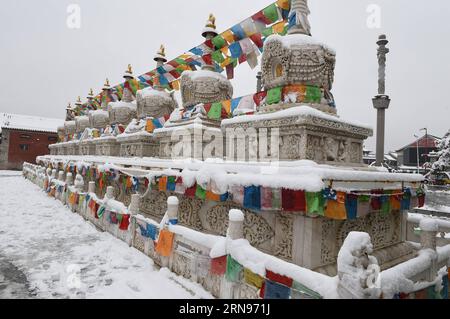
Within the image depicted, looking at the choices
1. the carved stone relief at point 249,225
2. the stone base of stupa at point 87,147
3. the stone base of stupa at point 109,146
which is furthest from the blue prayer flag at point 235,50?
the stone base of stupa at point 87,147

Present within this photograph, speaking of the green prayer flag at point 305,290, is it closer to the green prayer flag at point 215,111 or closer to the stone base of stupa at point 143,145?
the green prayer flag at point 215,111

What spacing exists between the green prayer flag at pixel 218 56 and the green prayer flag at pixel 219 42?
0.20m

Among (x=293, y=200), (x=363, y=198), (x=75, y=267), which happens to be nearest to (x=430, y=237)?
(x=363, y=198)

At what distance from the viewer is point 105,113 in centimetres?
2000

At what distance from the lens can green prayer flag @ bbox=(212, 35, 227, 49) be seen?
9.48 m

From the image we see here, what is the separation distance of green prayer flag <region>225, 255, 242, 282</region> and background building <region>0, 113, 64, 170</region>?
42.0 m

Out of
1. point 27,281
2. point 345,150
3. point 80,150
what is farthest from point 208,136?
point 80,150

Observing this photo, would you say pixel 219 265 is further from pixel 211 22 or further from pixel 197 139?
pixel 211 22

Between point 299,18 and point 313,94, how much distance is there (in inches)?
83.1

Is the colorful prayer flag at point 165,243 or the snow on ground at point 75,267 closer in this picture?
the snow on ground at point 75,267

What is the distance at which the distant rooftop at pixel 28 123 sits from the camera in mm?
38125

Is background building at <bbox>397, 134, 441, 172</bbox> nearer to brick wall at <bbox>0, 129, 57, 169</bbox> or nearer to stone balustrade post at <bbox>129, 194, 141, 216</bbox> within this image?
stone balustrade post at <bbox>129, 194, 141, 216</bbox>

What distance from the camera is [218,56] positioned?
1006 cm
